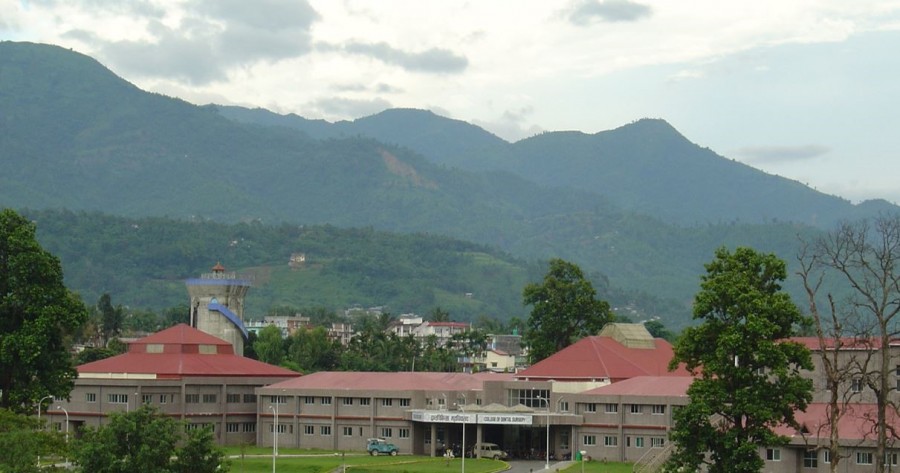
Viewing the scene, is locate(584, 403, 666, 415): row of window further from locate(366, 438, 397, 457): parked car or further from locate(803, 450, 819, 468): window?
locate(803, 450, 819, 468): window

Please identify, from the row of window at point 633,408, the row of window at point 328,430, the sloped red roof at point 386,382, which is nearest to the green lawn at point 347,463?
the row of window at point 328,430

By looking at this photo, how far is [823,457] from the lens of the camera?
86.3 metres

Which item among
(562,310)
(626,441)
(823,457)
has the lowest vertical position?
(626,441)

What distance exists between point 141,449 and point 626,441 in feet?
155

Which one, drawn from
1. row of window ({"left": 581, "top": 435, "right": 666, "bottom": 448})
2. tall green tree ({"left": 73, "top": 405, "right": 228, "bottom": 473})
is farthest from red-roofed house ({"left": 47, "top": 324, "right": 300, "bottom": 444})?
tall green tree ({"left": 73, "top": 405, "right": 228, "bottom": 473})

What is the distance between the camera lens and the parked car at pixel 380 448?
112062 millimetres

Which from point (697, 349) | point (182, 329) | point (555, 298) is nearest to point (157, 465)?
point (697, 349)

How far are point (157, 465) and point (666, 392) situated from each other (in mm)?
46952

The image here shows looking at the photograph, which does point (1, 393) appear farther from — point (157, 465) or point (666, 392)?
point (666, 392)

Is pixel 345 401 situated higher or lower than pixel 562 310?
lower

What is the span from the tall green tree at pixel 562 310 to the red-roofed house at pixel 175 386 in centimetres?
2654

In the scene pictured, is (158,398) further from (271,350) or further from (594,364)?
(271,350)

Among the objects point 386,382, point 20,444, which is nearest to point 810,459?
point 386,382

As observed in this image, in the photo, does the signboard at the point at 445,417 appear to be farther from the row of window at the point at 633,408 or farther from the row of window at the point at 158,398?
the row of window at the point at 158,398
